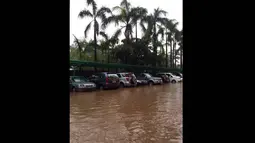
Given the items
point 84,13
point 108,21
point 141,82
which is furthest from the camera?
point 108,21

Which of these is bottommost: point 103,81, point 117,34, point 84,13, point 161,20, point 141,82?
point 141,82

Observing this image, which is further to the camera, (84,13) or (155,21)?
(155,21)

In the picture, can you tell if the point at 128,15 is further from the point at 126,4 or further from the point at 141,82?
the point at 141,82

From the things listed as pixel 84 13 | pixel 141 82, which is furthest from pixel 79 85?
pixel 84 13

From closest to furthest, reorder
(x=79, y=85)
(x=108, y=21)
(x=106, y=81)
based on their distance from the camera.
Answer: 1. (x=79, y=85)
2. (x=106, y=81)
3. (x=108, y=21)

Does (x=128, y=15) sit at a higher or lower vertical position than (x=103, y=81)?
higher

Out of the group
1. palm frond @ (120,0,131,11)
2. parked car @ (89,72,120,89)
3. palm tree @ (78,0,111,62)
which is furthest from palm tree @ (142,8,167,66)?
parked car @ (89,72,120,89)

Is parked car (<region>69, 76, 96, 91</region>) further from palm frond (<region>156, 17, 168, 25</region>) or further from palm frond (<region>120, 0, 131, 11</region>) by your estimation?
palm frond (<region>156, 17, 168, 25</region>)

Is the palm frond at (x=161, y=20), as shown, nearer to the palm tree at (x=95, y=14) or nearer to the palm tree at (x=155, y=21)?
the palm tree at (x=155, y=21)

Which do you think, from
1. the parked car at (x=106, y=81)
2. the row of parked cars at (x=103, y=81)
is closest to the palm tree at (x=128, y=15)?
the row of parked cars at (x=103, y=81)
